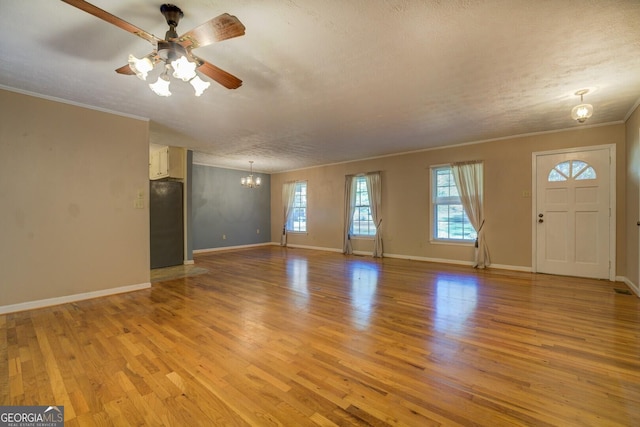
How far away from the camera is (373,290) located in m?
3.99

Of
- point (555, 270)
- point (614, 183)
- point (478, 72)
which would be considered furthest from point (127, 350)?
point (614, 183)

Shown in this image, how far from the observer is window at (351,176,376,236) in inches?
287

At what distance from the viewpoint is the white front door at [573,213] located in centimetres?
448

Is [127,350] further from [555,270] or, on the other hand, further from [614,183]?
[614,183]

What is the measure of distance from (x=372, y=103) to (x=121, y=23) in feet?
8.76

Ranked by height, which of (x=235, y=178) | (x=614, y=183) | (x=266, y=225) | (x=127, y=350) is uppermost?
(x=235, y=178)

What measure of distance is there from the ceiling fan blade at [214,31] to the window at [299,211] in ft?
22.5

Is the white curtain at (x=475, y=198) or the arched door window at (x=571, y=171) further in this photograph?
the white curtain at (x=475, y=198)

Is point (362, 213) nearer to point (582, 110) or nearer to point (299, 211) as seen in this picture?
point (299, 211)

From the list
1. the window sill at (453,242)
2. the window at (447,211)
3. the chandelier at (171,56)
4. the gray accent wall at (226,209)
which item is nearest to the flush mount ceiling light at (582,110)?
the window at (447,211)

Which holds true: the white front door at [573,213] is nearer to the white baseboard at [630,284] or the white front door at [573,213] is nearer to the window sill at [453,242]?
the white baseboard at [630,284]

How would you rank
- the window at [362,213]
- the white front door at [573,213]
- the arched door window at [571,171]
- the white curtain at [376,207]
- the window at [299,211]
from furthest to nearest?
the window at [299,211]
the window at [362,213]
the white curtain at [376,207]
the arched door window at [571,171]
the white front door at [573,213]

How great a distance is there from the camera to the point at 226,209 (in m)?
8.32

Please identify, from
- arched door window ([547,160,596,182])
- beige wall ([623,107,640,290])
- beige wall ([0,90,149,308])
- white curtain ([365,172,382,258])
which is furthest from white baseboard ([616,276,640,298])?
beige wall ([0,90,149,308])
